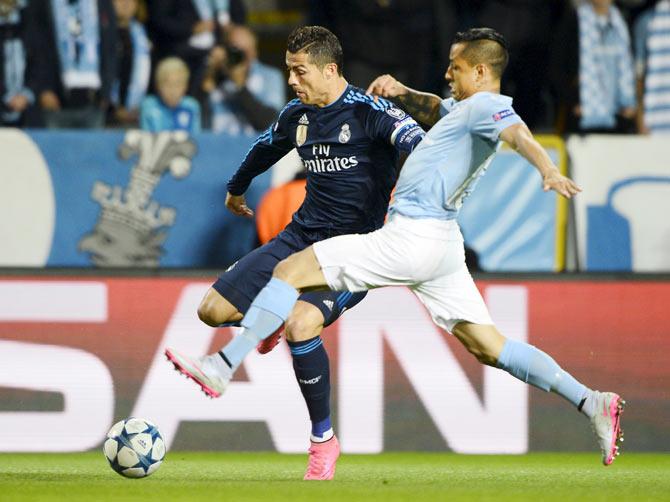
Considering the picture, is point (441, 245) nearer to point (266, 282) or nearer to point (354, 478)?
point (266, 282)

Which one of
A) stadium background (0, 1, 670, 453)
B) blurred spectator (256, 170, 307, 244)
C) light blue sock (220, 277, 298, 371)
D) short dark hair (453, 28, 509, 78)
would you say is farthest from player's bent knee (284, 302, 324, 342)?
blurred spectator (256, 170, 307, 244)

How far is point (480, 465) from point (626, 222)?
2.70 meters

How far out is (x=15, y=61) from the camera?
1016 cm

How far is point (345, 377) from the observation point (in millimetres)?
8320

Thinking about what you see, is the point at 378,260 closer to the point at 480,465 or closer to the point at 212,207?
the point at 480,465

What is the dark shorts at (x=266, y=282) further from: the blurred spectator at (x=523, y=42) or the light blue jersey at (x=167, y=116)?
the blurred spectator at (x=523, y=42)

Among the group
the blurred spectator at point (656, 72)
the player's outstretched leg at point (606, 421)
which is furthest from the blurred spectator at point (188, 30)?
the player's outstretched leg at point (606, 421)

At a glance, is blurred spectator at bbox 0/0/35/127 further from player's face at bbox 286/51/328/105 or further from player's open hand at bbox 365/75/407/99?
player's open hand at bbox 365/75/407/99

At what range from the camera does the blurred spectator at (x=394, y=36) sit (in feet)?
34.0

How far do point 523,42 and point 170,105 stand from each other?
266 centimetres

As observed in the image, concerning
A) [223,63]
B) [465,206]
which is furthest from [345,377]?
[223,63]

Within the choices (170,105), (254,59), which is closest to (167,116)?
(170,105)

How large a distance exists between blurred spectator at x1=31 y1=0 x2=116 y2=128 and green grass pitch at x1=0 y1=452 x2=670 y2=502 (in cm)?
299

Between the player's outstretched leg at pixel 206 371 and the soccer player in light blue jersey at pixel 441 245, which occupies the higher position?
the soccer player in light blue jersey at pixel 441 245
